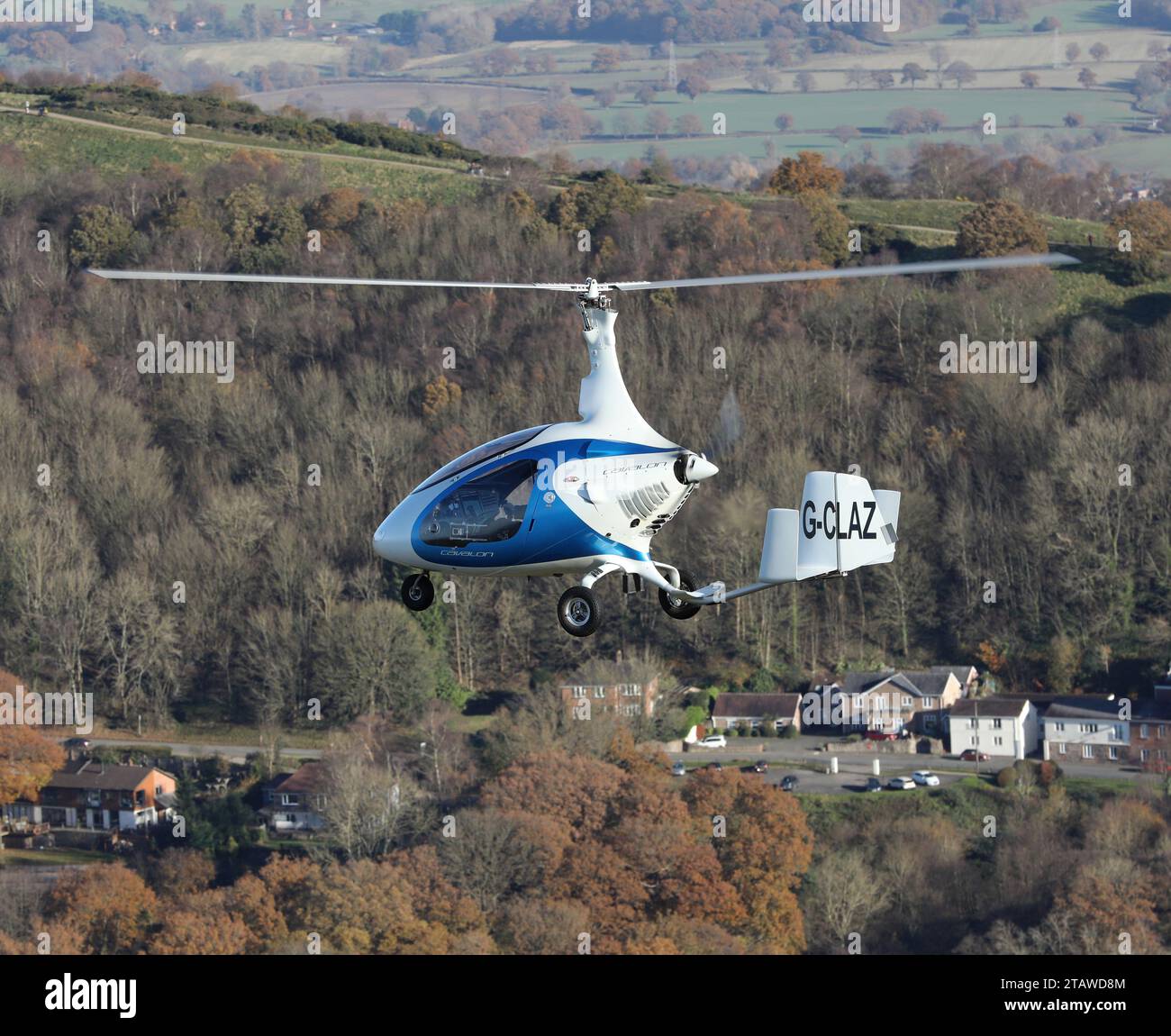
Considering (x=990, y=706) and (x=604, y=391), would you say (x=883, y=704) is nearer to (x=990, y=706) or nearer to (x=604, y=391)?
(x=990, y=706)

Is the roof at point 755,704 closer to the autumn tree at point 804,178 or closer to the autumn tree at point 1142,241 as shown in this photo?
the autumn tree at point 1142,241

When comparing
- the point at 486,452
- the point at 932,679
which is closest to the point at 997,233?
the point at 932,679

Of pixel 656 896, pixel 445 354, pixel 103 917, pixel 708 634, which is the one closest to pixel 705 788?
pixel 656 896

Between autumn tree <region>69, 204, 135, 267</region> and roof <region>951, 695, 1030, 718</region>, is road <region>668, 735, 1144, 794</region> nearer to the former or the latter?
roof <region>951, 695, 1030, 718</region>

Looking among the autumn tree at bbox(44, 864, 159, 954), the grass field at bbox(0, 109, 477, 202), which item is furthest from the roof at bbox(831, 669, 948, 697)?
the grass field at bbox(0, 109, 477, 202)

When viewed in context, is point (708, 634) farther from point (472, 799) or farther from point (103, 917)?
point (103, 917)

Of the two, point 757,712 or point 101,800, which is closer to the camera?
point 101,800

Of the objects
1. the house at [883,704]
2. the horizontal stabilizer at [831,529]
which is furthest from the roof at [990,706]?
the horizontal stabilizer at [831,529]

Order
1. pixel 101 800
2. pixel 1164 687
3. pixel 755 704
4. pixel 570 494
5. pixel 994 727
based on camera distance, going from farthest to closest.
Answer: pixel 1164 687, pixel 755 704, pixel 994 727, pixel 101 800, pixel 570 494
